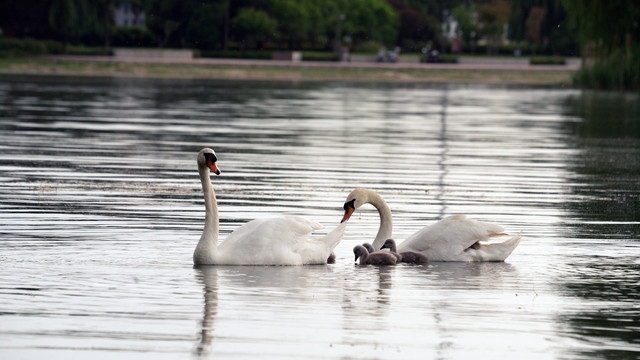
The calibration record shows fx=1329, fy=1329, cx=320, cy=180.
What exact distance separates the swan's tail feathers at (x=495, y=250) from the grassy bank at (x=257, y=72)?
2187 inches

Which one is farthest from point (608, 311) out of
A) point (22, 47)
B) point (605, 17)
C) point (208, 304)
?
point (22, 47)

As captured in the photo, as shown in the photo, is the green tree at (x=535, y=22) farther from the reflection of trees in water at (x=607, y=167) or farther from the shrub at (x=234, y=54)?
the reflection of trees in water at (x=607, y=167)

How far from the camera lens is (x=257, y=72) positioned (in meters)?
70.2

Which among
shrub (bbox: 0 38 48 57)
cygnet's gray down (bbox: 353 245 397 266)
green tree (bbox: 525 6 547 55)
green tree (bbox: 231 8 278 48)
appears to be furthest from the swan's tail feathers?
green tree (bbox: 525 6 547 55)

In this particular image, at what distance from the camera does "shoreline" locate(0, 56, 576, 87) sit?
225 feet

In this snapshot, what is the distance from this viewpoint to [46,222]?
46.8 feet

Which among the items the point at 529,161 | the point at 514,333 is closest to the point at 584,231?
the point at 514,333

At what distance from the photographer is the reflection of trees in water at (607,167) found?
1568cm

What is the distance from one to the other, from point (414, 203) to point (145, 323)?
316 inches

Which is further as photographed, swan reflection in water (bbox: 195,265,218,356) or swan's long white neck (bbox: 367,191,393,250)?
swan's long white neck (bbox: 367,191,393,250)

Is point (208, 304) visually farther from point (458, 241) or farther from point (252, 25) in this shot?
point (252, 25)

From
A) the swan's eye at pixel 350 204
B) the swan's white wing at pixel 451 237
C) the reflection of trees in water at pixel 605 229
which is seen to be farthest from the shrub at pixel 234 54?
the swan's white wing at pixel 451 237

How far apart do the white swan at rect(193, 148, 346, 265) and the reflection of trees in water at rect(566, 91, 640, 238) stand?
3.65 meters

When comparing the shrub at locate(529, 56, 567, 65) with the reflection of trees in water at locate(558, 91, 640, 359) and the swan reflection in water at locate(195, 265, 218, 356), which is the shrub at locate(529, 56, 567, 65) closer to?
the reflection of trees in water at locate(558, 91, 640, 359)
